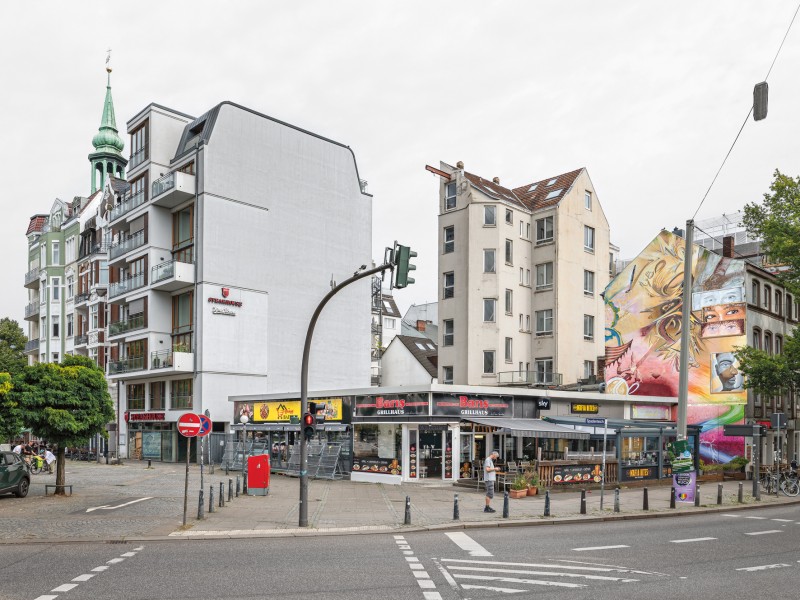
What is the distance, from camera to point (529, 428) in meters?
30.3

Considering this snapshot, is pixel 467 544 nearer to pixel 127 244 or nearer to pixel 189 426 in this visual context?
pixel 189 426

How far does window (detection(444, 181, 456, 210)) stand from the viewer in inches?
1945

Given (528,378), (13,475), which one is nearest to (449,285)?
(528,378)

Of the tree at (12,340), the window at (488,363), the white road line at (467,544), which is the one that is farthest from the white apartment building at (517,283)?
the tree at (12,340)

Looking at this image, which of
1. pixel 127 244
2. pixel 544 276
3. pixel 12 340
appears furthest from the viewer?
pixel 12 340

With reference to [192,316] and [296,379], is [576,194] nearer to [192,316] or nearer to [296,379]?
[296,379]

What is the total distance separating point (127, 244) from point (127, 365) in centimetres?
841

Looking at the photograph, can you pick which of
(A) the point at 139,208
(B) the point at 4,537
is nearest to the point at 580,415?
(B) the point at 4,537

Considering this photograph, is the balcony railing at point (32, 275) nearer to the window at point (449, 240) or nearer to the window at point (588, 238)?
the window at point (449, 240)

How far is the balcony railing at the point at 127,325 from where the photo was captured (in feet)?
172

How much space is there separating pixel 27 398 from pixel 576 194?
116 ft

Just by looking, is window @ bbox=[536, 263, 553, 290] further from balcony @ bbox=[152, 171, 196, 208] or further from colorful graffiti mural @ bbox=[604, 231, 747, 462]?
balcony @ bbox=[152, 171, 196, 208]

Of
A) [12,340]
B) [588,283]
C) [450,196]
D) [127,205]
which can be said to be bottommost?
[12,340]

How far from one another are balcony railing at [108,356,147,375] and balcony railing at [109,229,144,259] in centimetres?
754
